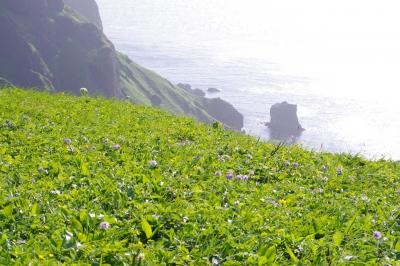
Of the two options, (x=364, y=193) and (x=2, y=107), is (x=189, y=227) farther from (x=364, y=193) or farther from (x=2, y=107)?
(x=2, y=107)

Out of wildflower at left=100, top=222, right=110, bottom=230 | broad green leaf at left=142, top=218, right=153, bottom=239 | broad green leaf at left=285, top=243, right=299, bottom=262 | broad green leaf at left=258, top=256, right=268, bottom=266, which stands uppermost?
wildflower at left=100, top=222, right=110, bottom=230

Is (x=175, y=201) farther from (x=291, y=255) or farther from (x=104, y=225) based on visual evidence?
(x=291, y=255)

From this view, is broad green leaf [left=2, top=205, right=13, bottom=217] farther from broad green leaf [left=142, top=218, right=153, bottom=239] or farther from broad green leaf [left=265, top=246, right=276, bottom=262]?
broad green leaf [left=265, top=246, right=276, bottom=262]

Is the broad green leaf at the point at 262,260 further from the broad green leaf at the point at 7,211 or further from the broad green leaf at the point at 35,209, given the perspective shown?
the broad green leaf at the point at 7,211

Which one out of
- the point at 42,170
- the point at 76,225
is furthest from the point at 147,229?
the point at 42,170

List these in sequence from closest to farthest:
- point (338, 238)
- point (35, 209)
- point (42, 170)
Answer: point (35, 209), point (338, 238), point (42, 170)

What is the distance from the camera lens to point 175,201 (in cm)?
577

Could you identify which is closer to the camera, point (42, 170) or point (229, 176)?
point (42, 170)

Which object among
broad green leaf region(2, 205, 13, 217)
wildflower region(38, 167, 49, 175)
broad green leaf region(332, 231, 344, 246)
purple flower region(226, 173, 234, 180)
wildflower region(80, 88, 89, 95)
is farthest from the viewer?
wildflower region(80, 88, 89, 95)

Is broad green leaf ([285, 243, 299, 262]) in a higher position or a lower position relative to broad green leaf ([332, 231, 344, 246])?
lower

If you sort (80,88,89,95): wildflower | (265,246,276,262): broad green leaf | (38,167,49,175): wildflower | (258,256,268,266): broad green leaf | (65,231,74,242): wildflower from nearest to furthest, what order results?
(65,231,74,242): wildflower → (258,256,268,266): broad green leaf → (265,246,276,262): broad green leaf → (38,167,49,175): wildflower → (80,88,89,95): wildflower

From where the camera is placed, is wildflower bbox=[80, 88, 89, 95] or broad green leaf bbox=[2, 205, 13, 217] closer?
broad green leaf bbox=[2, 205, 13, 217]

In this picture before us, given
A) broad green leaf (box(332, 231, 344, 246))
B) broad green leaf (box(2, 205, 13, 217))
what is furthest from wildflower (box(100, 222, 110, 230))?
broad green leaf (box(332, 231, 344, 246))

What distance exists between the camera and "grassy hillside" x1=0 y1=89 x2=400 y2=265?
4512 mm
